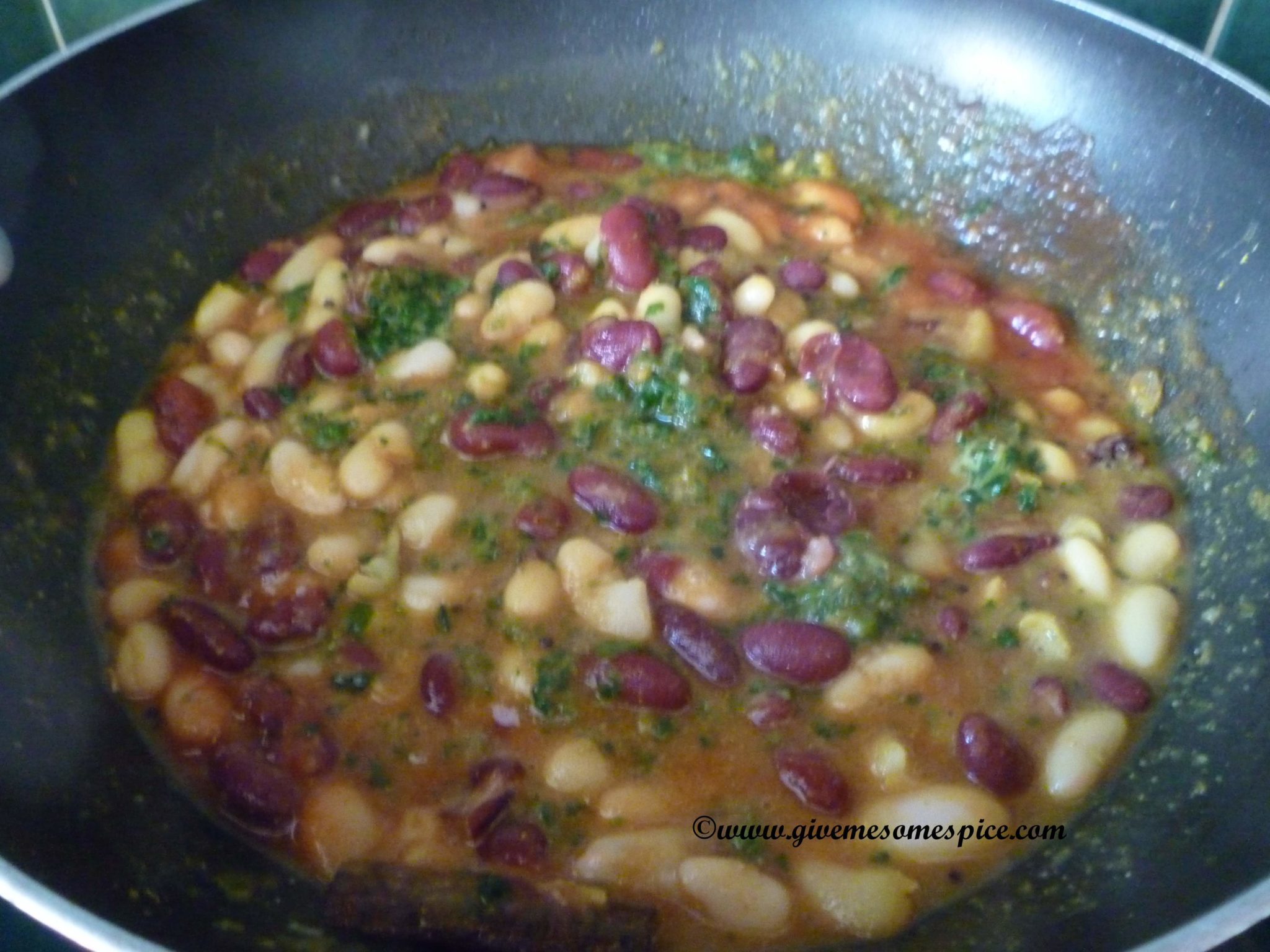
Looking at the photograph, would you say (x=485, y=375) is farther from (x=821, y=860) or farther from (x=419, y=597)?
(x=821, y=860)

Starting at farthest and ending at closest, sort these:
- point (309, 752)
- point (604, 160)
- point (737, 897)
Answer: point (604, 160)
point (309, 752)
point (737, 897)

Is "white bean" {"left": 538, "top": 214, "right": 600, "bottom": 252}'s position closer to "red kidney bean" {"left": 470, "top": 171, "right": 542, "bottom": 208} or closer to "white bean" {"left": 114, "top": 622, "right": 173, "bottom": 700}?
"red kidney bean" {"left": 470, "top": 171, "right": 542, "bottom": 208}

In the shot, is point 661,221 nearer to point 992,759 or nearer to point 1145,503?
point 1145,503

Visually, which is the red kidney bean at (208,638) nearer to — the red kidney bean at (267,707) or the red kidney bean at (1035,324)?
the red kidney bean at (267,707)

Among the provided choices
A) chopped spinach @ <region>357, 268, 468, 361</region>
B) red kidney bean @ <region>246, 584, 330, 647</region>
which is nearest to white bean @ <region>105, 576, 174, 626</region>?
red kidney bean @ <region>246, 584, 330, 647</region>

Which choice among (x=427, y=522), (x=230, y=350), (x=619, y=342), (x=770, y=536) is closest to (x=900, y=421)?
(x=770, y=536)
